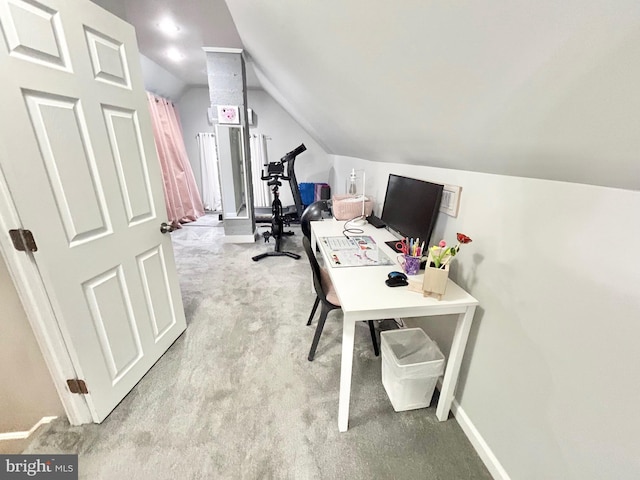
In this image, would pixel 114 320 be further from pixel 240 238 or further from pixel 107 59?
pixel 240 238

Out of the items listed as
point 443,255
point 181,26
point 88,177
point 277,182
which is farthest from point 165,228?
point 181,26

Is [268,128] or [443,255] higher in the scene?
[268,128]

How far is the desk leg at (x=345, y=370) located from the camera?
1.10 m

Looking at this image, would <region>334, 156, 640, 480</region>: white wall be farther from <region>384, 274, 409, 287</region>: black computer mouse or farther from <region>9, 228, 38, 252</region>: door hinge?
<region>9, 228, 38, 252</region>: door hinge

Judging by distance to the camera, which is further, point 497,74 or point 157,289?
point 157,289

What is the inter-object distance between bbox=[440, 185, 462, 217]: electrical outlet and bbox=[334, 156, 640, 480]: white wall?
5 centimetres

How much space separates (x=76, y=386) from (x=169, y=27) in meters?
3.07

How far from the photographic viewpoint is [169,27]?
8.20 feet

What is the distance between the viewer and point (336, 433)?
1.27 meters

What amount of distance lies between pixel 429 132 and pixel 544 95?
1.94 ft

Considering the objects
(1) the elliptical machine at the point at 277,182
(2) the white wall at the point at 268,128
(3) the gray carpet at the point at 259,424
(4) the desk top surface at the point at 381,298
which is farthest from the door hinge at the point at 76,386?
(2) the white wall at the point at 268,128

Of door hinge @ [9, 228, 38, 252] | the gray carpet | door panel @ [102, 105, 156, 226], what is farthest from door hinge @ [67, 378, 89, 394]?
door panel @ [102, 105, 156, 226]

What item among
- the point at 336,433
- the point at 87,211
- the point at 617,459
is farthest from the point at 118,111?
the point at 617,459

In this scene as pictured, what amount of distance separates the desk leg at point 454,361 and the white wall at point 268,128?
439 centimetres
